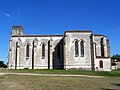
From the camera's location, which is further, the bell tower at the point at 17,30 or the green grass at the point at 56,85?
the bell tower at the point at 17,30

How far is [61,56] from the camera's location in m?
52.8

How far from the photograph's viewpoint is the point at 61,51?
5316 cm

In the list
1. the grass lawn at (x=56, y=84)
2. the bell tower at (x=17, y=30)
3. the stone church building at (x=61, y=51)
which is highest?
the bell tower at (x=17, y=30)

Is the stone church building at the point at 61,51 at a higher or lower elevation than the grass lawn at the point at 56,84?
higher

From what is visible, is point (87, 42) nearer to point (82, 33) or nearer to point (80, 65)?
point (82, 33)

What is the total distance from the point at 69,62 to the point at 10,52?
57.0 ft

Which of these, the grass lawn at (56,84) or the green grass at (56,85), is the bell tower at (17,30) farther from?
the green grass at (56,85)

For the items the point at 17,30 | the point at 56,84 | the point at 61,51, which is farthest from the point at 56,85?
the point at 17,30

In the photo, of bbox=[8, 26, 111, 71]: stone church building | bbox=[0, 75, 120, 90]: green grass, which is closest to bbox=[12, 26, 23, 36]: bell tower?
bbox=[8, 26, 111, 71]: stone church building

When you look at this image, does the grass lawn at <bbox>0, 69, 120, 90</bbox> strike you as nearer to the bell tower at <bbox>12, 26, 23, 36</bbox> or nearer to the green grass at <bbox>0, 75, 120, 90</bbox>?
the green grass at <bbox>0, 75, 120, 90</bbox>

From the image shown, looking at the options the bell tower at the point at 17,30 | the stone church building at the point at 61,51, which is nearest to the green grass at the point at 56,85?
the stone church building at the point at 61,51

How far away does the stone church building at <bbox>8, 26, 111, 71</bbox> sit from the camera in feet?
159

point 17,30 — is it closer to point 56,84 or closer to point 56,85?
point 56,84

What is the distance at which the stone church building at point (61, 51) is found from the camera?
4850 cm
